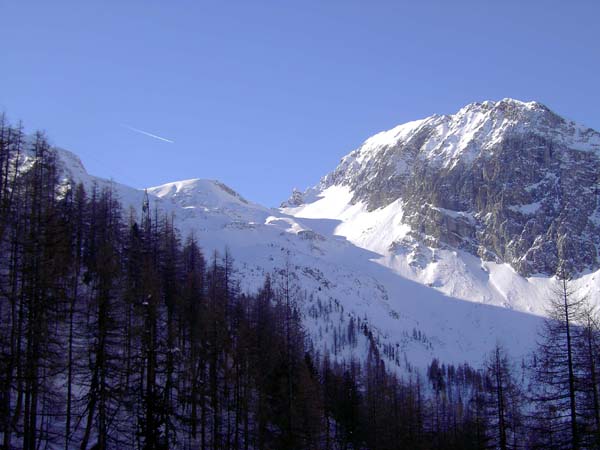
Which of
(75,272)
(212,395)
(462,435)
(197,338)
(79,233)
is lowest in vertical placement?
(462,435)

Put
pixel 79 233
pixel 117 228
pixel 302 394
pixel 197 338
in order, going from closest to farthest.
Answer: pixel 302 394 < pixel 197 338 < pixel 79 233 < pixel 117 228

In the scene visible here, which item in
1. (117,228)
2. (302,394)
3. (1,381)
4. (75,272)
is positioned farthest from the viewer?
(117,228)

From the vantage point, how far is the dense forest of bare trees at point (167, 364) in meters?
32.8

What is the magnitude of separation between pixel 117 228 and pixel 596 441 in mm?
56385

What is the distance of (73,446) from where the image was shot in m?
37.2

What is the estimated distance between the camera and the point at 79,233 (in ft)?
220

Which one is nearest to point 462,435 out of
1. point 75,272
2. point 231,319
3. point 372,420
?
point 372,420

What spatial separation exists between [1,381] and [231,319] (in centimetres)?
3204

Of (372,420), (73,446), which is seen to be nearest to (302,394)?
(73,446)

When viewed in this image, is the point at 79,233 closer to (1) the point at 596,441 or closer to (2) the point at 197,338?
(2) the point at 197,338

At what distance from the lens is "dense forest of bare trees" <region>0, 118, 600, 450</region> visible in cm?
3281

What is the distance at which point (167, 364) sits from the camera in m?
36.5

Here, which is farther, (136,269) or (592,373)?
(136,269)

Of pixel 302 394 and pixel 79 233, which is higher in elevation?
pixel 79 233
